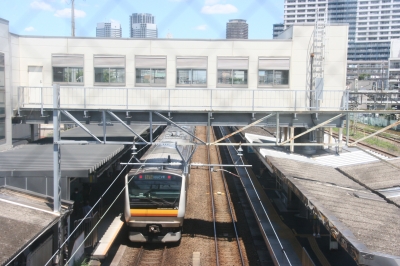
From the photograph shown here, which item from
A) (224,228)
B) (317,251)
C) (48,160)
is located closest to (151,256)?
(224,228)

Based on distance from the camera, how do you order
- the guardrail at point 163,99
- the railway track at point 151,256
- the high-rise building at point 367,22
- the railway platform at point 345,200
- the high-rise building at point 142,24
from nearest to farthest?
1. the railway platform at point 345,200
2. the high-rise building at point 142,24
3. the railway track at point 151,256
4. the guardrail at point 163,99
5. the high-rise building at point 367,22

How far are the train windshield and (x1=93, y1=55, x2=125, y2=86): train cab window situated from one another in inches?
94.8

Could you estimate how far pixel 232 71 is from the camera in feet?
29.2

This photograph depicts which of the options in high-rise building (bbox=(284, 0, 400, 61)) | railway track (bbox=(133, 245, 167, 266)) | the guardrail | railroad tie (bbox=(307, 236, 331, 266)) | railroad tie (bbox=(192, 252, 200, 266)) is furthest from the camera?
high-rise building (bbox=(284, 0, 400, 61))

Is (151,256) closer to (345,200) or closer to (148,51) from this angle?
(345,200)

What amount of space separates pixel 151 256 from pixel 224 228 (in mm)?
1832

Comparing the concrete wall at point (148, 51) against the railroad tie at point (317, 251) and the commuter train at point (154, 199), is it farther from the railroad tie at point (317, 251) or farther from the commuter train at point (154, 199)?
the railroad tie at point (317, 251)

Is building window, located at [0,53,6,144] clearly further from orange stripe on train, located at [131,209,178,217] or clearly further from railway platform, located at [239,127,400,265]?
railway platform, located at [239,127,400,265]

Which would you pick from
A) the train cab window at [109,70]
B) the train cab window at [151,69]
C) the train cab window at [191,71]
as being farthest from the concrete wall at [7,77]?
the train cab window at [191,71]

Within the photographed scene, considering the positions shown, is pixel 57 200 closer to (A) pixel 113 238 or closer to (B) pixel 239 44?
(A) pixel 113 238

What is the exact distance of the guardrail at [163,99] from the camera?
860cm

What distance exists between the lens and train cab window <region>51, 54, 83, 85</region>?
8.83 metres

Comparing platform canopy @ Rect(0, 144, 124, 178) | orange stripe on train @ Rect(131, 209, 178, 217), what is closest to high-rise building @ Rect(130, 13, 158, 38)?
platform canopy @ Rect(0, 144, 124, 178)

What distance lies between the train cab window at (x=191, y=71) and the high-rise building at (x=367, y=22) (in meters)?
40.6
